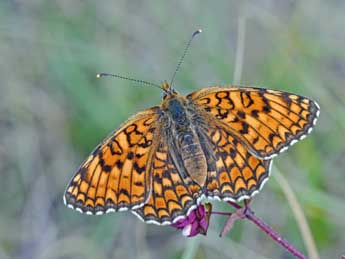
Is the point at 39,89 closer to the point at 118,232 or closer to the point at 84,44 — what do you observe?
the point at 84,44

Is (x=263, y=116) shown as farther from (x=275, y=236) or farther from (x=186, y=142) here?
(x=275, y=236)

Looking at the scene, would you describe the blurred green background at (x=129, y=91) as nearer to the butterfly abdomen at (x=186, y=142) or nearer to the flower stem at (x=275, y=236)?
the butterfly abdomen at (x=186, y=142)

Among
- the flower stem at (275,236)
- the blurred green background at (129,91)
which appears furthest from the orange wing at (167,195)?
the blurred green background at (129,91)

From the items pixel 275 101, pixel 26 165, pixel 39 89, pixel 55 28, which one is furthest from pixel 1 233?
pixel 275 101

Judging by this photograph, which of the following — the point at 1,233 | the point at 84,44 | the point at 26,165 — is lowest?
the point at 1,233

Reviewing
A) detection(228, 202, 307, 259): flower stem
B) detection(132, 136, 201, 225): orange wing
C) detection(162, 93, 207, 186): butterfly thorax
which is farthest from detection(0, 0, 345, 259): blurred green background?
detection(228, 202, 307, 259): flower stem
